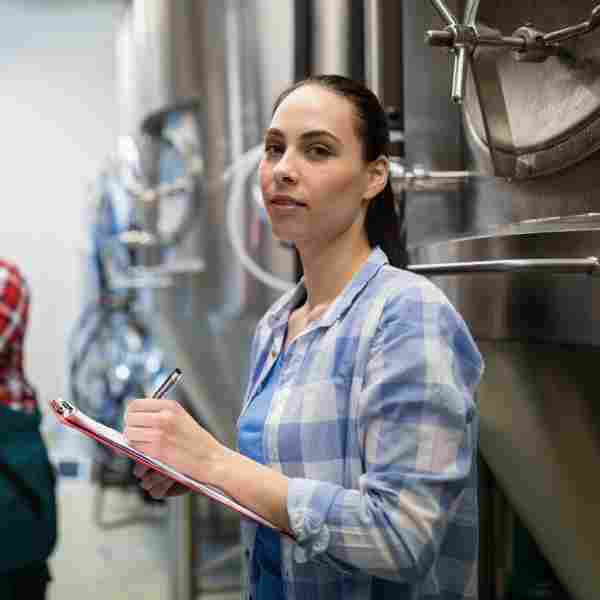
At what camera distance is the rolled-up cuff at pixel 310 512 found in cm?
68

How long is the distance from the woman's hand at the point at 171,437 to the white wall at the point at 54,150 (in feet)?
11.8

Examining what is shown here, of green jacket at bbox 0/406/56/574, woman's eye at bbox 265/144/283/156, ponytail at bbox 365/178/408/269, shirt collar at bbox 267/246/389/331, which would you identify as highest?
woman's eye at bbox 265/144/283/156

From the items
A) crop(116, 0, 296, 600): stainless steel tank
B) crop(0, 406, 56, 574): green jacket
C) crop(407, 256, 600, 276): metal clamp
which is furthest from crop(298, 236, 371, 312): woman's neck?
crop(0, 406, 56, 574): green jacket

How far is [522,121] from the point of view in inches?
35.2

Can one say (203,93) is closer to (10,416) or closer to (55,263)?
(10,416)

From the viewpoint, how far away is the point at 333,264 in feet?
2.77

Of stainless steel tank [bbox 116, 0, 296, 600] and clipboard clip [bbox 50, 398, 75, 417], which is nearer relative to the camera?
clipboard clip [bbox 50, 398, 75, 417]

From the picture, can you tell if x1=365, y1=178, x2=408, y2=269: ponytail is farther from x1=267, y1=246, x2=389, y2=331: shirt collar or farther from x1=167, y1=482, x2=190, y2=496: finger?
x1=167, y1=482, x2=190, y2=496: finger

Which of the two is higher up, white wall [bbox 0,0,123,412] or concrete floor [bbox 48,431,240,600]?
white wall [bbox 0,0,123,412]

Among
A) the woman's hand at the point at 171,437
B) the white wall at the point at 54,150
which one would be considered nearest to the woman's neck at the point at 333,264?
the woman's hand at the point at 171,437

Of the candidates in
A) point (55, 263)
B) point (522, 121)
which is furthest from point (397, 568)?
point (55, 263)

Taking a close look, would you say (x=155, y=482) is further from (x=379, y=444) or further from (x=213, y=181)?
(x=213, y=181)

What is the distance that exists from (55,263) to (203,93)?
2533 millimetres

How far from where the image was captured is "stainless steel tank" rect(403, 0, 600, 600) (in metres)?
0.77
